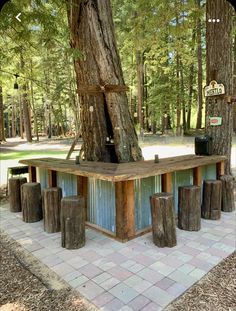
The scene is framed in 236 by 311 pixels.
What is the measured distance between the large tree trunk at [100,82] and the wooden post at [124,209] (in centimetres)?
136

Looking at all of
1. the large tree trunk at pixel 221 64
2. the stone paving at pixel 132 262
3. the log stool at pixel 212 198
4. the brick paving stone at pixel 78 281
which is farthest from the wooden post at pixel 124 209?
the large tree trunk at pixel 221 64

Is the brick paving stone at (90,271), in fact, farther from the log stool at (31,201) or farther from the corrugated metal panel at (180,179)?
the corrugated metal panel at (180,179)

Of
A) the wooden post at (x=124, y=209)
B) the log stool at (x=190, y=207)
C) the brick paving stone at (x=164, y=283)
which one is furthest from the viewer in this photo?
the log stool at (x=190, y=207)

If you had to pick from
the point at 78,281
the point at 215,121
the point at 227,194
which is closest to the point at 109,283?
the point at 78,281

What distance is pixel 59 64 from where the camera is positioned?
56.1 feet

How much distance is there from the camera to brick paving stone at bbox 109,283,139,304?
2.04 meters

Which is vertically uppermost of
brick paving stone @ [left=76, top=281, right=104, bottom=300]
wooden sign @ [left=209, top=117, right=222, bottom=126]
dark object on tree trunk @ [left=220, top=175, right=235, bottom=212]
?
wooden sign @ [left=209, top=117, right=222, bottom=126]

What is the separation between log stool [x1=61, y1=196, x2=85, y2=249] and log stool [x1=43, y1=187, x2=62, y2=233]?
18.2 inches

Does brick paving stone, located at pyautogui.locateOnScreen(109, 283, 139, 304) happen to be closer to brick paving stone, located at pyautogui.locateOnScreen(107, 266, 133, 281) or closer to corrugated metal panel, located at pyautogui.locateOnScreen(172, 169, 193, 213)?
brick paving stone, located at pyautogui.locateOnScreen(107, 266, 133, 281)

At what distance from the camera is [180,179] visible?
3.83m

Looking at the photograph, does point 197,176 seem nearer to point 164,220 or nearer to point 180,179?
point 180,179

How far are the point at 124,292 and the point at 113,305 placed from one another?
0.17m

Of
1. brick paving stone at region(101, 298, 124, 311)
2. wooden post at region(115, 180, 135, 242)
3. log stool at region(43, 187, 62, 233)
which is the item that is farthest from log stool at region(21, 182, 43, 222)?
brick paving stone at region(101, 298, 124, 311)

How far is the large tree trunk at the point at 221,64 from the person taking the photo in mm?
4367
